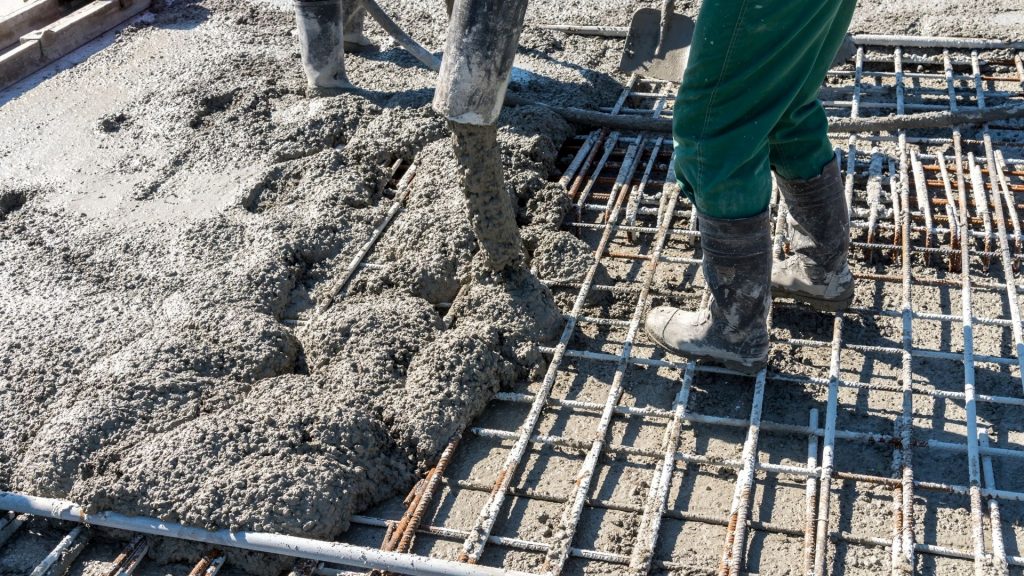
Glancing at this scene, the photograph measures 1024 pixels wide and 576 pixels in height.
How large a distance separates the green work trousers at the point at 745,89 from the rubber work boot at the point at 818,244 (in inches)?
6.6

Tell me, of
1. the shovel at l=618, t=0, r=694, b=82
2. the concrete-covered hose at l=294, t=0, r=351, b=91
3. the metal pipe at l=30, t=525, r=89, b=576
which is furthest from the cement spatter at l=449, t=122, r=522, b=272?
the concrete-covered hose at l=294, t=0, r=351, b=91

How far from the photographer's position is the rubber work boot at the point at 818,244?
2.57m

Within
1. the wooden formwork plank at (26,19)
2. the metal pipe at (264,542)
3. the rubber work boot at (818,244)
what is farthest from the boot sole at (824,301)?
the wooden formwork plank at (26,19)

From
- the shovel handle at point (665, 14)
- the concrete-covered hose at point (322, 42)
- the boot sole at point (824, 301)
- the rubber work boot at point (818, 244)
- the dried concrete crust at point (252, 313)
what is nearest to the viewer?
the dried concrete crust at point (252, 313)

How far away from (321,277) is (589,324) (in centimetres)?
87

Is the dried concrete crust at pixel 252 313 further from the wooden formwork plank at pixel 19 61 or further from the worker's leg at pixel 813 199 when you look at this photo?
the worker's leg at pixel 813 199

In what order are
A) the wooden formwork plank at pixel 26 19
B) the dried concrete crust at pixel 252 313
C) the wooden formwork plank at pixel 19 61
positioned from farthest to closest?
the wooden formwork plank at pixel 26 19
the wooden formwork plank at pixel 19 61
the dried concrete crust at pixel 252 313

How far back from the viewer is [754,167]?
2305 millimetres

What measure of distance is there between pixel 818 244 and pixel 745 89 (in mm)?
643

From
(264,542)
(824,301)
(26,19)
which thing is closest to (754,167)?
(824,301)

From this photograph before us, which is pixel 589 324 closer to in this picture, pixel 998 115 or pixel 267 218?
pixel 267 218

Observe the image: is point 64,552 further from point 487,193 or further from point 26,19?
point 26,19

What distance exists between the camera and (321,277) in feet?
10.2

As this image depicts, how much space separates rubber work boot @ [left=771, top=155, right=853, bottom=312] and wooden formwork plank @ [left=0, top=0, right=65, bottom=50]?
4.03 metres
